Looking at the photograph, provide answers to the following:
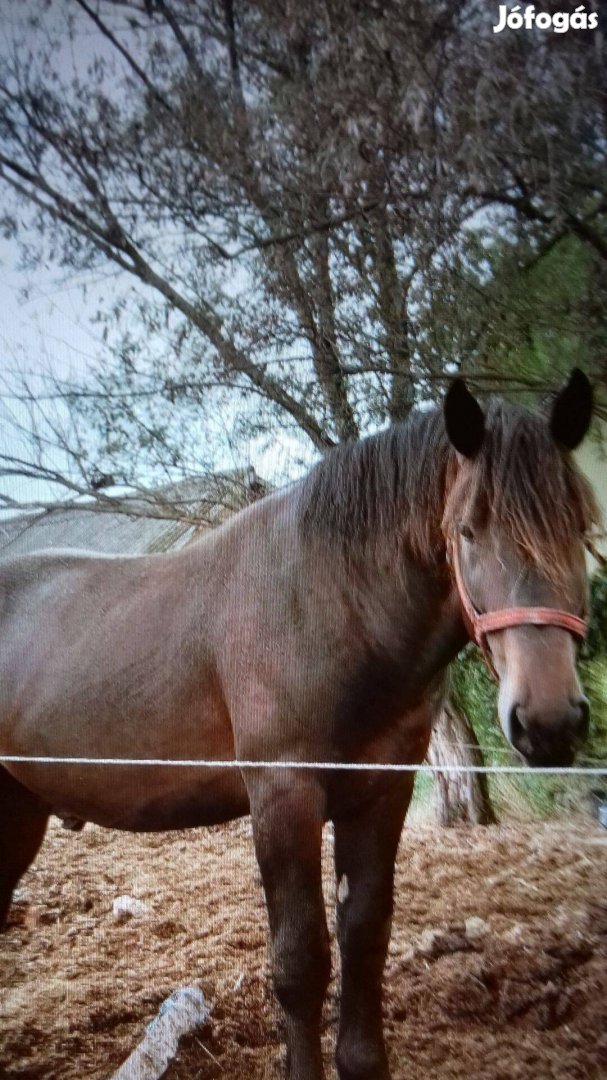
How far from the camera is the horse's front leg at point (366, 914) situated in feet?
3.54

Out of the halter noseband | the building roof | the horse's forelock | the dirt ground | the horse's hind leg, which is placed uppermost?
the building roof

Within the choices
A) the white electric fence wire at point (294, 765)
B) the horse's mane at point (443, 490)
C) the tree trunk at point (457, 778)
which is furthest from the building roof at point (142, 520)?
the tree trunk at point (457, 778)

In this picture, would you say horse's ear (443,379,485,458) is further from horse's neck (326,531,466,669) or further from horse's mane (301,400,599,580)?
horse's neck (326,531,466,669)

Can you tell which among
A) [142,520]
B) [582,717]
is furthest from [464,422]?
[142,520]

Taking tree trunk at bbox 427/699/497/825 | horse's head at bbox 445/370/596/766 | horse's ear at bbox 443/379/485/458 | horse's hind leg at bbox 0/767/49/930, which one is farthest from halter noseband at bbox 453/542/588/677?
horse's hind leg at bbox 0/767/49/930

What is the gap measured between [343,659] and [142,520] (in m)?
0.54

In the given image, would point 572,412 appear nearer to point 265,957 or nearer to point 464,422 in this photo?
point 464,422

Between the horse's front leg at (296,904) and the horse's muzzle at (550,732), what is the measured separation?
37 cm

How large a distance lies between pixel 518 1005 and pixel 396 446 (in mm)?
823

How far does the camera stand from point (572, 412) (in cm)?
91

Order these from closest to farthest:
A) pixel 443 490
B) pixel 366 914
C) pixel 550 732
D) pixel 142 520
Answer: pixel 550 732 < pixel 443 490 < pixel 366 914 < pixel 142 520

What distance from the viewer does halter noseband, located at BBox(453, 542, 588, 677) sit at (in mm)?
832

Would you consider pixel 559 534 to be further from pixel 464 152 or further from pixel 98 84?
pixel 98 84

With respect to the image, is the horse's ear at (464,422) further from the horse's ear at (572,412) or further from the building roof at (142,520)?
the building roof at (142,520)
